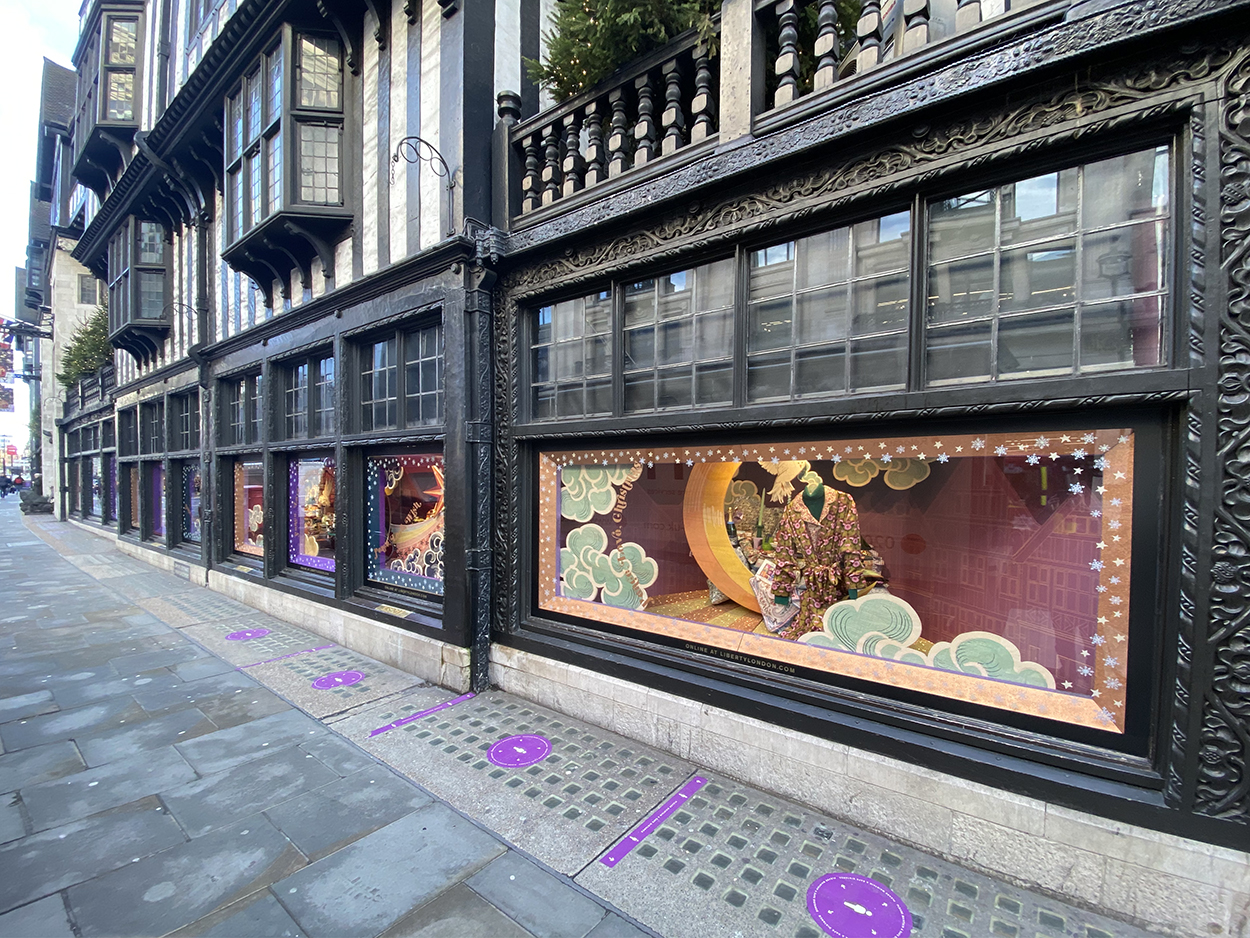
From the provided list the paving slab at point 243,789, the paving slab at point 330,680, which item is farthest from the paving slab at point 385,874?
the paving slab at point 330,680

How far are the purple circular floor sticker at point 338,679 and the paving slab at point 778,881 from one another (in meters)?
4.11

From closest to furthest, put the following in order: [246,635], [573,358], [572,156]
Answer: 1. [572,156]
2. [573,358]
3. [246,635]

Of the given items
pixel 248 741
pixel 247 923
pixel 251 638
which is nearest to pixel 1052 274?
pixel 247 923

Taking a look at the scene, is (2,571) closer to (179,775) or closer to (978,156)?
(179,775)

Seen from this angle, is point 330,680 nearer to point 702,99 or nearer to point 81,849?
point 81,849

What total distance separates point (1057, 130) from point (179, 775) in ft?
24.3

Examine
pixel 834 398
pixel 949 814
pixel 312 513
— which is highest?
pixel 834 398

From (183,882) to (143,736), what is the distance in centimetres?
252

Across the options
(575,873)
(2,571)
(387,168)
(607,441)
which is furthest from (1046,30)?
(2,571)

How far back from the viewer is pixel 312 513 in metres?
8.59

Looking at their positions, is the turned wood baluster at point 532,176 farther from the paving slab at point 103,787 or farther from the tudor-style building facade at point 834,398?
the paving slab at point 103,787

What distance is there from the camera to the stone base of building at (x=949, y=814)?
256cm

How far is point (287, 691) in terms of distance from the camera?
5.64 metres

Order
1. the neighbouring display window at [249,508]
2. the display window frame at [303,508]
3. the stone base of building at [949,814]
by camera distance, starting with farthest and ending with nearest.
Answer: the neighbouring display window at [249,508] → the display window frame at [303,508] → the stone base of building at [949,814]
